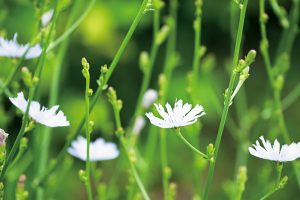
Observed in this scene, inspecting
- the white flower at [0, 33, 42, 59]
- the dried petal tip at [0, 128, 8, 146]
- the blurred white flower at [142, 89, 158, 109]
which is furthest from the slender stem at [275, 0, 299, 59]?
the dried petal tip at [0, 128, 8, 146]

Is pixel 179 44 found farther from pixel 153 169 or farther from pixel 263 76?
pixel 153 169

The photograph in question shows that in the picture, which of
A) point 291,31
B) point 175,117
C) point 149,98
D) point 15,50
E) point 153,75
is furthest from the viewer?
point 153,75

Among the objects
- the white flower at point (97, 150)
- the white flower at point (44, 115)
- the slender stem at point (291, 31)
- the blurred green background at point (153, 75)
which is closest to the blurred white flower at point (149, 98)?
the white flower at point (97, 150)

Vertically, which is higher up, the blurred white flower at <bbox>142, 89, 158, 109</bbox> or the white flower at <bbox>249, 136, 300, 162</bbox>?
the blurred white flower at <bbox>142, 89, 158, 109</bbox>

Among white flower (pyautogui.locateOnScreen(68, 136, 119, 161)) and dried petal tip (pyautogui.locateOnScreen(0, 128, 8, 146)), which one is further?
white flower (pyautogui.locateOnScreen(68, 136, 119, 161))

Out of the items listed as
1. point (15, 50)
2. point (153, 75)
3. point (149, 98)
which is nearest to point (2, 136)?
point (15, 50)

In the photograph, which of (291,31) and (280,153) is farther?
→ (291,31)

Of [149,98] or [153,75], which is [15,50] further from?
[153,75]

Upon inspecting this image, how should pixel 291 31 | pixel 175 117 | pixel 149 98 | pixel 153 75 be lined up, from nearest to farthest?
1. pixel 175 117
2. pixel 149 98
3. pixel 291 31
4. pixel 153 75

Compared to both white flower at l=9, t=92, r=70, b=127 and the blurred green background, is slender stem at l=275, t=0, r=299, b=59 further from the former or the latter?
the blurred green background

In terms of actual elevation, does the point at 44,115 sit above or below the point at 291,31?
below

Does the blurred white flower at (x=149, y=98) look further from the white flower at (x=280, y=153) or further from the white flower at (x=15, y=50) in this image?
the white flower at (x=280, y=153)
